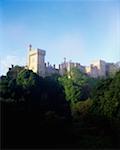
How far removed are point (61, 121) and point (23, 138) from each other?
2463mm

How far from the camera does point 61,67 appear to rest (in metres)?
40.3

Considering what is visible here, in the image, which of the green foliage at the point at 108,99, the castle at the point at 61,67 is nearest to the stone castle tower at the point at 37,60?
the castle at the point at 61,67

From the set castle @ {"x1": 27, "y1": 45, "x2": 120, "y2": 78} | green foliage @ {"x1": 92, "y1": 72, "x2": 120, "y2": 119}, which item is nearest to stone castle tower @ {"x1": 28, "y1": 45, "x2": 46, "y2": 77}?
castle @ {"x1": 27, "y1": 45, "x2": 120, "y2": 78}

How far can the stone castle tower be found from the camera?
115 ft

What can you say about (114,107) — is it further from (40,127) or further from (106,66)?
(106,66)

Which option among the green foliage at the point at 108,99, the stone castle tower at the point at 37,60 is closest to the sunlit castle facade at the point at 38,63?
the stone castle tower at the point at 37,60

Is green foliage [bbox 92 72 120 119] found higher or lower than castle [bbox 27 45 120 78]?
lower

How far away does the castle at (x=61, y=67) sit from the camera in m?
35.5

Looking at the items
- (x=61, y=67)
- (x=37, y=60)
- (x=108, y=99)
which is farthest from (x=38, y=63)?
(x=108, y=99)

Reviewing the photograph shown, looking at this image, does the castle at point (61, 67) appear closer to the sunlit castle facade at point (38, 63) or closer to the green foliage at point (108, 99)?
the sunlit castle facade at point (38, 63)

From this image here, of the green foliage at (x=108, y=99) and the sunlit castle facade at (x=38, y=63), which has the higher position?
the sunlit castle facade at (x=38, y=63)

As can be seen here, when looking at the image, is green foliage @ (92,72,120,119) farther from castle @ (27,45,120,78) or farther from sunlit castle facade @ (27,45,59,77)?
sunlit castle facade @ (27,45,59,77)

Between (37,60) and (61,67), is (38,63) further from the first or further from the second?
(61,67)

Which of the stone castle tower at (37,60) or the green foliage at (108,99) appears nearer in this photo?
the green foliage at (108,99)
